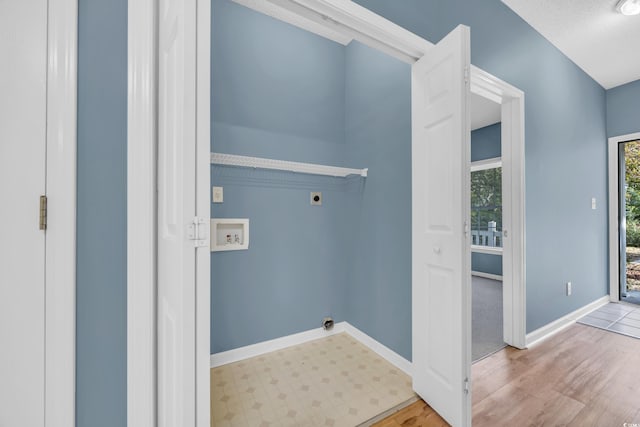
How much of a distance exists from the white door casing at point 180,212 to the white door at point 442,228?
1.20m

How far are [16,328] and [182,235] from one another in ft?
2.12

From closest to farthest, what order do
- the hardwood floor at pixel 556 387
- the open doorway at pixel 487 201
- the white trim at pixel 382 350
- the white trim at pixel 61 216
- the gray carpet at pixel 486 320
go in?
the white trim at pixel 61 216 → the hardwood floor at pixel 556 387 → the white trim at pixel 382 350 → the gray carpet at pixel 486 320 → the open doorway at pixel 487 201

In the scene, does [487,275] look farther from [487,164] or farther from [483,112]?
[483,112]

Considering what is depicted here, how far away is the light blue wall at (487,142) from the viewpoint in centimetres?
445

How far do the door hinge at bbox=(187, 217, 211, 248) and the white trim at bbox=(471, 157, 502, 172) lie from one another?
507cm

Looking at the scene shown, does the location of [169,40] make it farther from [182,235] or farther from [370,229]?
[370,229]

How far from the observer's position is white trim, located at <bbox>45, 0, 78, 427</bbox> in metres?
0.79

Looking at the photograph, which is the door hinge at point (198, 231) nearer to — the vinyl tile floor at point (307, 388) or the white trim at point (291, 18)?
the vinyl tile floor at point (307, 388)

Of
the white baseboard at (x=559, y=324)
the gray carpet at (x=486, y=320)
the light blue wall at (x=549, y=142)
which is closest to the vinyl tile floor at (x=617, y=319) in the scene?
the white baseboard at (x=559, y=324)

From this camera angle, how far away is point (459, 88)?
126 centimetres

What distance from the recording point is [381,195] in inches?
81.7

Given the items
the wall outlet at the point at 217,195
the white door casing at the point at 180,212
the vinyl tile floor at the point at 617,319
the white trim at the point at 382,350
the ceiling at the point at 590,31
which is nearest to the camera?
the white door casing at the point at 180,212

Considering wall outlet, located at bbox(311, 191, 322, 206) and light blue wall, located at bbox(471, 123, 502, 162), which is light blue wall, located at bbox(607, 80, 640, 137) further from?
wall outlet, located at bbox(311, 191, 322, 206)

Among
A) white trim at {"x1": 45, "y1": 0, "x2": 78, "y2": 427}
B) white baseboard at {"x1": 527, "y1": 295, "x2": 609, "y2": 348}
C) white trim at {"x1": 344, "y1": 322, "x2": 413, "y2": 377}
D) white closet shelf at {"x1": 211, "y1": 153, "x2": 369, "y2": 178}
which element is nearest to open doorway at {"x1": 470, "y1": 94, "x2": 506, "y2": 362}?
white baseboard at {"x1": 527, "y1": 295, "x2": 609, "y2": 348}
